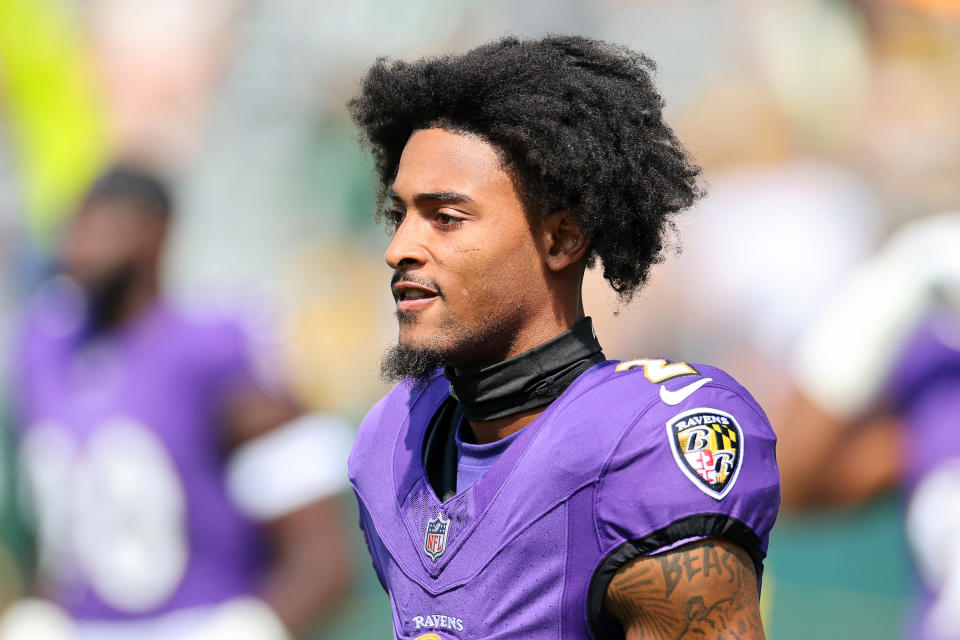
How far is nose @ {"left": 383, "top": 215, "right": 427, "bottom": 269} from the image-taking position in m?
2.08

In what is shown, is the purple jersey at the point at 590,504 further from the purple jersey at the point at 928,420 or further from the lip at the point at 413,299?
the purple jersey at the point at 928,420

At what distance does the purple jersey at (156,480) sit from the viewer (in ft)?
17.4

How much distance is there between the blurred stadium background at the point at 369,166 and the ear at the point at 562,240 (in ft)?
7.83

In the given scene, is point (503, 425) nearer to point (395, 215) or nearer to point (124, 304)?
point (395, 215)

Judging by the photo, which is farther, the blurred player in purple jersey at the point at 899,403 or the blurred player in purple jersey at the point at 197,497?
the blurred player in purple jersey at the point at 197,497

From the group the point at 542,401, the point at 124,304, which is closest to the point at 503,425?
the point at 542,401

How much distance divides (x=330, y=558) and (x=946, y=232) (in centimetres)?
275

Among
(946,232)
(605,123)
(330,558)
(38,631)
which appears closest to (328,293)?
(330,558)

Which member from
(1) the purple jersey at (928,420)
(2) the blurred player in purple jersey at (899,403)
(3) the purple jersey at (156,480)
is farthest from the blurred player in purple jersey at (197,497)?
(1) the purple jersey at (928,420)

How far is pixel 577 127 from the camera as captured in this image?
213 centimetres

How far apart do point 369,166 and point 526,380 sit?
346 cm

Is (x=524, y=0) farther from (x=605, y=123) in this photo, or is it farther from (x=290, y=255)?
(x=605, y=123)

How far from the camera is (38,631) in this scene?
5.67m

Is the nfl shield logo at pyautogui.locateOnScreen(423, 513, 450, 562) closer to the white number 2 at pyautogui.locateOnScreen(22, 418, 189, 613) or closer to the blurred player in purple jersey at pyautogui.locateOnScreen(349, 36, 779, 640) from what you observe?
the blurred player in purple jersey at pyautogui.locateOnScreen(349, 36, 779, 640)
